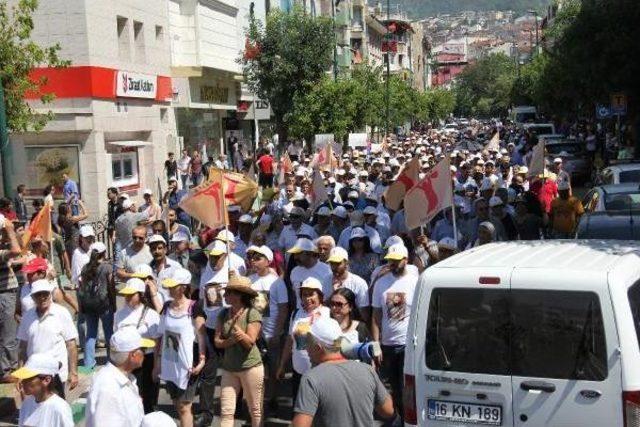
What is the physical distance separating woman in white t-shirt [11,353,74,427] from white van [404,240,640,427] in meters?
2.13

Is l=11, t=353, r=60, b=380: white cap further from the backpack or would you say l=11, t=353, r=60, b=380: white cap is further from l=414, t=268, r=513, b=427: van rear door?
the backpack

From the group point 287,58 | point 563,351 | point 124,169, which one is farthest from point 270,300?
point 287,58

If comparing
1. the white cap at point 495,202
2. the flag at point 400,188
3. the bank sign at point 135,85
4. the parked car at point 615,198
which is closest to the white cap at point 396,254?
the white cap at point 495,202

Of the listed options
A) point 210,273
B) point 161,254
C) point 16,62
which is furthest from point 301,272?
point 16,62

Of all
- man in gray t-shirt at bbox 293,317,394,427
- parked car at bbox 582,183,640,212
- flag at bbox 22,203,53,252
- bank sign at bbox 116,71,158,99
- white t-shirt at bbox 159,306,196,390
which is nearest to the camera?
man in gray t-shirt at bbox 293,317,394,427

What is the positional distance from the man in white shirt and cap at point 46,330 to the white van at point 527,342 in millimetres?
3408

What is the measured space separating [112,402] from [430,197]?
5.63 m

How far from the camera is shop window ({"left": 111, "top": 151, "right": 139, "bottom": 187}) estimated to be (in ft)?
88.2

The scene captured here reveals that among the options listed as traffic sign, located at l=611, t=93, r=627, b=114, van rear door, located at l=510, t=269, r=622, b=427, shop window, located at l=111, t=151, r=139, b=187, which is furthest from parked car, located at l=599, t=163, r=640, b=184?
shop window, located at l=111, t=151, r=139, b=187

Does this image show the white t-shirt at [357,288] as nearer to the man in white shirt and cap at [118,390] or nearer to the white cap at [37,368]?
the man in white shirt and cap at [118,390]

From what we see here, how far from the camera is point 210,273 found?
9.34m

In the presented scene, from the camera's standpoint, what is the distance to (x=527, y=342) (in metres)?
5.66

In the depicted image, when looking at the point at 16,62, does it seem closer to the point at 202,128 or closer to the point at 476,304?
the point at 476,304

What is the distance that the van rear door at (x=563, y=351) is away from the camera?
5.41m
